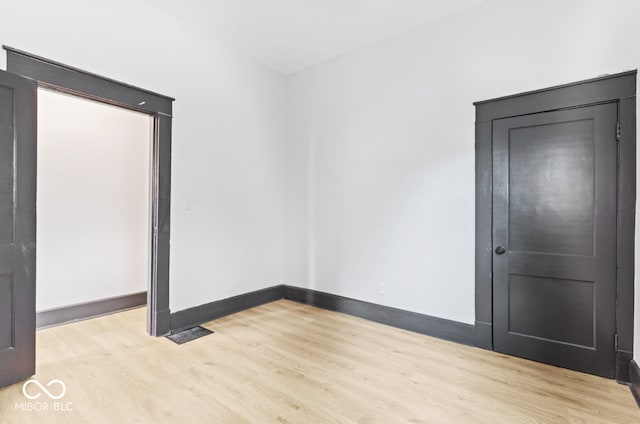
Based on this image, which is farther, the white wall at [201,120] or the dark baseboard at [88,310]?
the dark baseboard at [88,310]

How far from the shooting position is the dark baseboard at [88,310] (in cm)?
336

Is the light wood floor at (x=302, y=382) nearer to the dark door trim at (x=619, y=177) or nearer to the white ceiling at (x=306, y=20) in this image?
the dark door trim at (x=619, y=177)

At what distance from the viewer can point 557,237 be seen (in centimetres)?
260

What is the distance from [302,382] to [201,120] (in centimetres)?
272

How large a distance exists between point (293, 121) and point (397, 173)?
1.73m

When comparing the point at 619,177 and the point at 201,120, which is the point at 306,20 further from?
the point at 619,177

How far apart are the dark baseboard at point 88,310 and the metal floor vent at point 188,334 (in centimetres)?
125

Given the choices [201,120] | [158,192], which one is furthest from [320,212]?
[158,192]

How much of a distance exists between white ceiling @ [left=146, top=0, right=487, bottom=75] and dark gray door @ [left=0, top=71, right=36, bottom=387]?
4.97ft

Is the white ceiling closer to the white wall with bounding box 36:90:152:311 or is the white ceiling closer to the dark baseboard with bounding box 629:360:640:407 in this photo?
the white wall with bounding box 36:90:152:311

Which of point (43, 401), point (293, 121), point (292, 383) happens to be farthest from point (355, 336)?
point (293, 121)

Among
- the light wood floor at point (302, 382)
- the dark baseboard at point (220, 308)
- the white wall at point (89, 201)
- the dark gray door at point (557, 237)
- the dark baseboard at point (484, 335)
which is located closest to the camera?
the light wood floor at point (302, 382)

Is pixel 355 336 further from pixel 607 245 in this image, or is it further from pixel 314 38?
pixel 314 38

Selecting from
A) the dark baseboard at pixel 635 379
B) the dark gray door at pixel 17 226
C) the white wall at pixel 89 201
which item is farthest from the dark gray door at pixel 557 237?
the dark gray door at pixel 17 226
